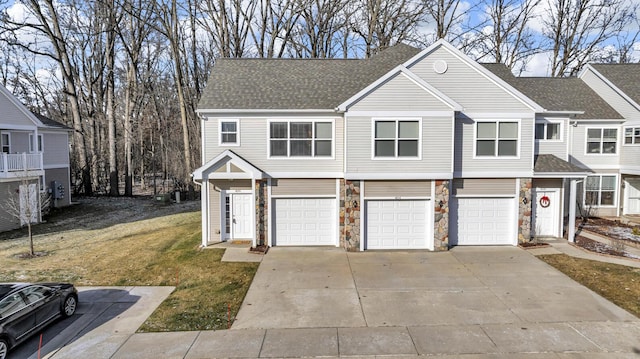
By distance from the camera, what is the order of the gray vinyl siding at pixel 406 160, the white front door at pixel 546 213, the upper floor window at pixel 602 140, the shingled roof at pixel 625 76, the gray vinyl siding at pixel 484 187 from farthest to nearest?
the upper floor window at pixel 602 140
the shingled roof at pixel 625 76
the white front door at pixel 546 213
the gray vinyl siding at pixel 484 187
the gray vinyl siding at pixel 406 160

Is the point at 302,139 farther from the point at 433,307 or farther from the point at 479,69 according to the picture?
the point at 433,307

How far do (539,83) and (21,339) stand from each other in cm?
2451

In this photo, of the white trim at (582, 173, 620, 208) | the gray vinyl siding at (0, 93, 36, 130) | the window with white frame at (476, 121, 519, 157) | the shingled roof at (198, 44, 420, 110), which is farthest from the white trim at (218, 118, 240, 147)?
the white trim at (582, 173, 620, 208)

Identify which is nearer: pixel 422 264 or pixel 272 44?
pixel 422 264

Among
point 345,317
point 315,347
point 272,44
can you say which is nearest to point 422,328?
point 345,317

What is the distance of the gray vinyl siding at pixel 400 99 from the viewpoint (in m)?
15.2

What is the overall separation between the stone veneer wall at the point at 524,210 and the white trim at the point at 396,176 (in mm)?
3379

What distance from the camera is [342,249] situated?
52.6 feet

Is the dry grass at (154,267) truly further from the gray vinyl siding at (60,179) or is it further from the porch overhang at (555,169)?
the porch overhang at (555,169)

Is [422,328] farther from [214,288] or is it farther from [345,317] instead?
[214,288]

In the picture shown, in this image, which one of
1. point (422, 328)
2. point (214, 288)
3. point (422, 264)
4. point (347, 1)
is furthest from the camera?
point (347, 1)

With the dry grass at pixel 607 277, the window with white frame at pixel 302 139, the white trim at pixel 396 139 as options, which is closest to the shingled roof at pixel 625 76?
the dry grass at pixel 607 277

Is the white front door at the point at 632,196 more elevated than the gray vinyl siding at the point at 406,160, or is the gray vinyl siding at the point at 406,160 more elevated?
the gray vinyl siding at the point at 406,160

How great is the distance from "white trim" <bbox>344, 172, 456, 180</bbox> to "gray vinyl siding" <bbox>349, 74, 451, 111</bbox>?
2532 mm
